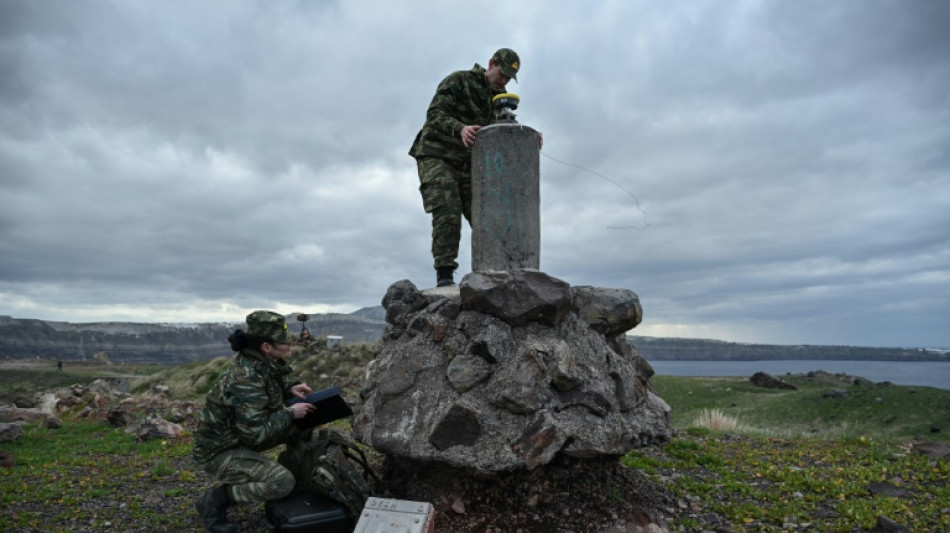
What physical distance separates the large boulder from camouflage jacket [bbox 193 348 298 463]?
1008 millimetres

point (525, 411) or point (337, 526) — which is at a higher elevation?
point (525, 411)

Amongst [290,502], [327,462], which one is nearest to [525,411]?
[327,462]

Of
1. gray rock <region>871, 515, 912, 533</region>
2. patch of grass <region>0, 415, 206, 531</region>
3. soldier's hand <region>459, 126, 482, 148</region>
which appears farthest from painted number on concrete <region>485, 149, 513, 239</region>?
gray rock <region>871, 515, 912, 533</region>

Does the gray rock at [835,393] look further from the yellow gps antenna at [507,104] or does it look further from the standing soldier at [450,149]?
the yellow gps antenna at [507,104]

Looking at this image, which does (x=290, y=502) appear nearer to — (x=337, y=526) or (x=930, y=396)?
(x=337, y=526)

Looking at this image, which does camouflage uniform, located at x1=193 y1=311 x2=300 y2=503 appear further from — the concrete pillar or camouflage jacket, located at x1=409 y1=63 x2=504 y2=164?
camouflage jacket, located at x1=409 y1=63 x2=504 y2=164

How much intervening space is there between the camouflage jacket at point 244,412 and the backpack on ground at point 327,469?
0.93 ft

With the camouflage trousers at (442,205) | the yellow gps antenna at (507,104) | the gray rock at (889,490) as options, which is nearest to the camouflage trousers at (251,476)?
Answer: the camouflage trousers at (442,205)

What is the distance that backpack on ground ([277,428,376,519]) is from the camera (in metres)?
5.29

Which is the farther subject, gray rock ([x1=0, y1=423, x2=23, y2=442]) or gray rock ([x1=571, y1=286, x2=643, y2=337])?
gray rock ([x1=0, y1=423, x2=23, y2=442])

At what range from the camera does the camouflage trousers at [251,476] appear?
17.0 ft

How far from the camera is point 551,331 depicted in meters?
6.20

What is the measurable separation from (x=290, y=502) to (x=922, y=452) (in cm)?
901

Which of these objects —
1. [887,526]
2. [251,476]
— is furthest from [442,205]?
[887,526]
